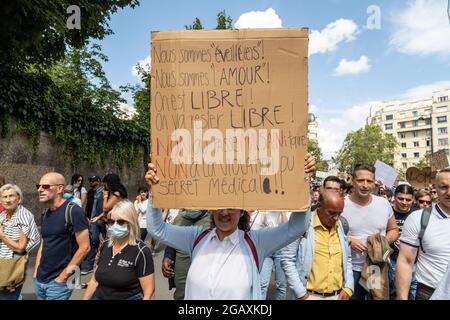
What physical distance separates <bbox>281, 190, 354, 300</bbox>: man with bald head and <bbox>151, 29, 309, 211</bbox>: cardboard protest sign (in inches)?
37.9

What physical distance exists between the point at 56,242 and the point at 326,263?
A: 2.40 m

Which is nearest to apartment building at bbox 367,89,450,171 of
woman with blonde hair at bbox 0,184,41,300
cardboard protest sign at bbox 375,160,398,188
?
cardboard protest sign at bbox 375,160,398,188

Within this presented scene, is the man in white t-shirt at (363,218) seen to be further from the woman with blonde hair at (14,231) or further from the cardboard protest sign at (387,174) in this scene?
the woman with blonde hair at (14,231)

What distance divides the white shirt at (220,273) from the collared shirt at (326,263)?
1021mm

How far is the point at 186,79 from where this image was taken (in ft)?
7.84

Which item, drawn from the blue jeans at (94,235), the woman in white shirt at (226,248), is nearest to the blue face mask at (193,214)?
the woman in white shirt at (226,248)

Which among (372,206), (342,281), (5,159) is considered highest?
(5,159)

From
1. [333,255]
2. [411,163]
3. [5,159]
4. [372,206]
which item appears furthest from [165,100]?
[411,163]

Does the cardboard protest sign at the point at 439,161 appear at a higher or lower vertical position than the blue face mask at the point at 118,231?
A: higher

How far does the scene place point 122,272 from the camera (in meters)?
2.98

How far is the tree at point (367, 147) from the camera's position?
233 ft

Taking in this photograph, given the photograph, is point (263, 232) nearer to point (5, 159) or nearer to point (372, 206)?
point (372, 206)

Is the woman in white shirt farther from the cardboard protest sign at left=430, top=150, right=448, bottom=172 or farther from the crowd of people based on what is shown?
the cardboard protest sign at left=430, top=150, right=448, bottom=172
